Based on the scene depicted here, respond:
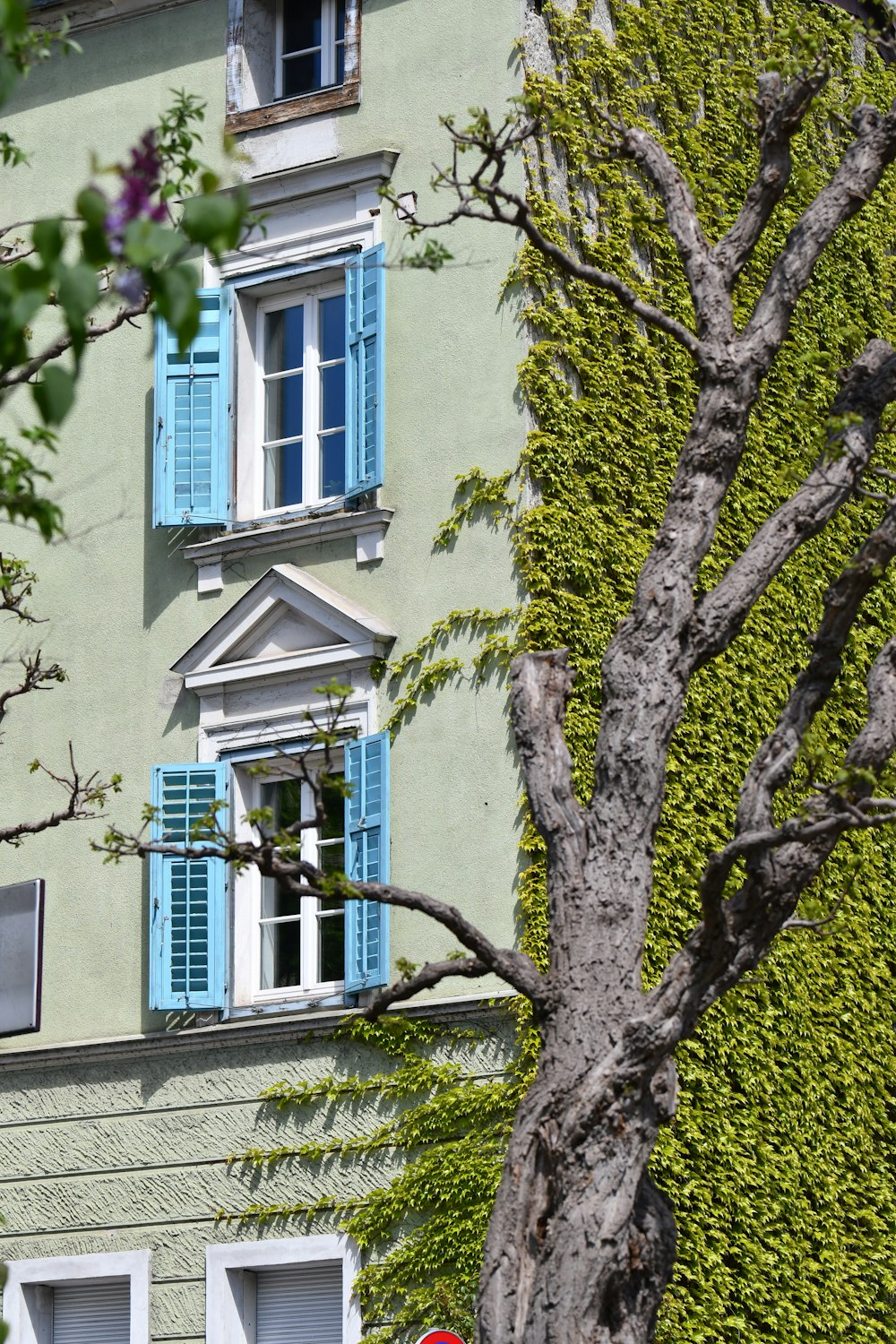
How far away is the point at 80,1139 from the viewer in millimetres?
15625

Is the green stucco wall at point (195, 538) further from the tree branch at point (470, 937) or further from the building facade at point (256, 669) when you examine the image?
the tree branch at point (470, 937)

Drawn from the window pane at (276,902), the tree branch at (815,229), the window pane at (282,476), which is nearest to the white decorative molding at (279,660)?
the window pane at (282,476)

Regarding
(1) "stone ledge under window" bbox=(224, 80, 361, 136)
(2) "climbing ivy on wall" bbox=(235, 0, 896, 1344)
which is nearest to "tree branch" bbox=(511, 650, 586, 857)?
(2) "climbing ivy on wall" bbox=(235, 0, 896, 1344)

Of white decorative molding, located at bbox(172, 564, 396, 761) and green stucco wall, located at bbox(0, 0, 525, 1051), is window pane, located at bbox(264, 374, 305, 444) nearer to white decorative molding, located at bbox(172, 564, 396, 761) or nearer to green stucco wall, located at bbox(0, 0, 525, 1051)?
green stucco wall, located at bbox(0, 0, 525, 1051)

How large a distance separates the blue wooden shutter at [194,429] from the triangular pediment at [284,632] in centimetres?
73

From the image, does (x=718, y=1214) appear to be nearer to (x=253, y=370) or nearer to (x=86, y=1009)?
(x=86, y=1009)

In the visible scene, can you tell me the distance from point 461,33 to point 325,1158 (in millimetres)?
7557

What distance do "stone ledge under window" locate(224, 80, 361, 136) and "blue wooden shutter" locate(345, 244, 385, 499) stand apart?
1277 millimetres

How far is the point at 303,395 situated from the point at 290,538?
1.17m

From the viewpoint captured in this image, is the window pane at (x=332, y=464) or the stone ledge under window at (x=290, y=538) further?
the window pane at (x=332, y=464)

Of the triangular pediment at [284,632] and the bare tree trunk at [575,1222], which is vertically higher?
the triangular pediment at [284,632]

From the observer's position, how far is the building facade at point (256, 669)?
48.7 feet

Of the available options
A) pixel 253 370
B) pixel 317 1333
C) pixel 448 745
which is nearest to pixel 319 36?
pixel 253 370

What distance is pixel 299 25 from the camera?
56.8 feet
